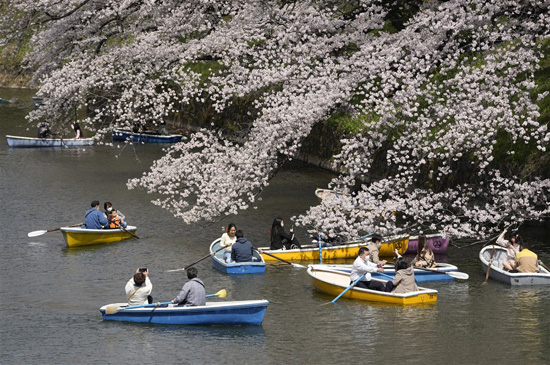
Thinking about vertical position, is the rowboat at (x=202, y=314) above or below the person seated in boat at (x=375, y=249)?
below

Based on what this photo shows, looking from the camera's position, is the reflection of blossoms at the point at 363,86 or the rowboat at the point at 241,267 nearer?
the reflection of blossoms at the point at 363,86

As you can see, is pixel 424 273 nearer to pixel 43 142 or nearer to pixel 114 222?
pixel 114 222

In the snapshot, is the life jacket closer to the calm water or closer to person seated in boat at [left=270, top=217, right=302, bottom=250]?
the calm water

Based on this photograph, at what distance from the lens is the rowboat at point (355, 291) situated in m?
21.8

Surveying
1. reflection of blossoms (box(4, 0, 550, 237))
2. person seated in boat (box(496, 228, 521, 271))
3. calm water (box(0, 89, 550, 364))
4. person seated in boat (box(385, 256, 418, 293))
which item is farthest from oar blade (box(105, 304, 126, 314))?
person seated in boat (box(496, 228, 521, 271))

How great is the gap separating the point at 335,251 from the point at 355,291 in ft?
14.2

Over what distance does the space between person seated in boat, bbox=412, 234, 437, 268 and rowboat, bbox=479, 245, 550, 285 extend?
1506mm

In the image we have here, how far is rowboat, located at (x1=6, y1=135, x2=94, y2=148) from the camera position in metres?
49.2

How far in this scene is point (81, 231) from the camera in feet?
91.6

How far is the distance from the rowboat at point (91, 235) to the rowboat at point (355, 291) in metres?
7.79

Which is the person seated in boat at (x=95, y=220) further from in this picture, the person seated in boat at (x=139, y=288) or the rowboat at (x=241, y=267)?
the person seated in boat at (x=139, y=288)

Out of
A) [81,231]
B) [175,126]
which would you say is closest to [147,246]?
[81,231]

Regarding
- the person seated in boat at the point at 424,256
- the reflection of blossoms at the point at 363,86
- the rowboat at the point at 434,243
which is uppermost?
the reflection of blossoms at the point at 363,86

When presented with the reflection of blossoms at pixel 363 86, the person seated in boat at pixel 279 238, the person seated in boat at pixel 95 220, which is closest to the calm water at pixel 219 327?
the person seated in boat at pixel 95 220
